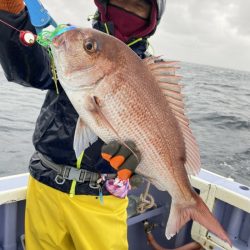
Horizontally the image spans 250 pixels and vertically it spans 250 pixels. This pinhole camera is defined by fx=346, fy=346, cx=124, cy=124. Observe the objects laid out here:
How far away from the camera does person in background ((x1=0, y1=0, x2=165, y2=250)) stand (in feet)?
7.61

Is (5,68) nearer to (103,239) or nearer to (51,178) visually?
(51,178)

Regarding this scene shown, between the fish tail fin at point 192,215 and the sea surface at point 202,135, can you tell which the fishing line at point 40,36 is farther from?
the sea surface at point 202,135

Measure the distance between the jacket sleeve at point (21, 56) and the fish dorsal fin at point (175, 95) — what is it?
22.4 inches

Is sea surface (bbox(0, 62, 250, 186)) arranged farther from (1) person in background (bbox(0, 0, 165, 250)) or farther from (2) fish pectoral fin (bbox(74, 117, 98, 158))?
(2) fish pectoral fin (bbox(74, 117, 98, 158))

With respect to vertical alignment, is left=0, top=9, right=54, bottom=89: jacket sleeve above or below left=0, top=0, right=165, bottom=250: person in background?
above

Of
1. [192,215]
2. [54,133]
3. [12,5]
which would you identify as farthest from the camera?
[54,133]

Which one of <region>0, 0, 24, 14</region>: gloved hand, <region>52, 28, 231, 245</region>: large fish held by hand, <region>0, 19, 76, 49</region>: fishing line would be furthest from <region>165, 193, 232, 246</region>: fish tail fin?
<region>0, 0, 24, 14</region>: gloved hand

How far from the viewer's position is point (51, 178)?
2.40m

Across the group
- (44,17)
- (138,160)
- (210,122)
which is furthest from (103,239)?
(210,122)

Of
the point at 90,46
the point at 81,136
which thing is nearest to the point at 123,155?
the point at 81,136

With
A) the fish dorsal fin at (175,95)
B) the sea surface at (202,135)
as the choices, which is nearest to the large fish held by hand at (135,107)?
the fish dorsal fin at (175,95)

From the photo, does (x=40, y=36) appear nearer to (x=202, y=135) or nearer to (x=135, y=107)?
(x=135, y=107)

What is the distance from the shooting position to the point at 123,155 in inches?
71.5

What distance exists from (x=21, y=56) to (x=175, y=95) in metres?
0.85
